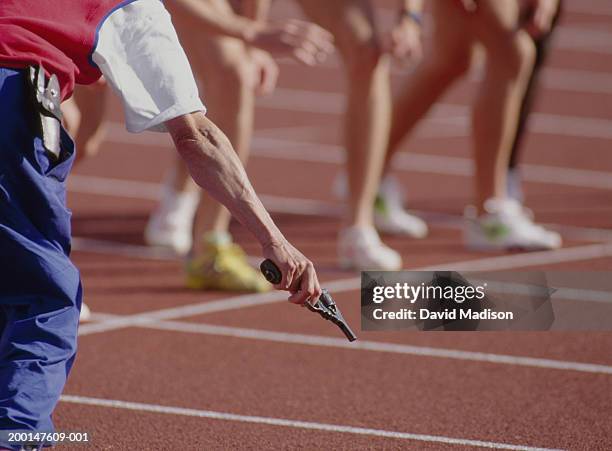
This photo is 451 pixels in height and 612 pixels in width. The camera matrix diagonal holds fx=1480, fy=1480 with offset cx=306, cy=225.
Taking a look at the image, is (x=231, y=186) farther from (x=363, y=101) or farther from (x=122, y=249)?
(x=122, y=249)

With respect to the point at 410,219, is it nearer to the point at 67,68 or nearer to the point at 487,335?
the point at 487,335

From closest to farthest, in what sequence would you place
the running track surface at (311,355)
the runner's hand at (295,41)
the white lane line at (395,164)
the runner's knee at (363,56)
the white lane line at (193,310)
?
1. the running track surface at (311,355)
2. the runner's hand at (295,41)
3. the white lane line at (193,310)
4. the runner's knee at (363,56)
5. the white lane line at (395,164)

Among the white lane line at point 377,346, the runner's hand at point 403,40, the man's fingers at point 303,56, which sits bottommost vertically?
the white lane line at point 377,346

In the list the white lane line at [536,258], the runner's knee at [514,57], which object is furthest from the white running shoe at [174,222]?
the runner's knee at [514,57]

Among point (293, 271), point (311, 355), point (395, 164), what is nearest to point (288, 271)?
point (293, 271)

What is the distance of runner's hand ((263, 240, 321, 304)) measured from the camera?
3.64m

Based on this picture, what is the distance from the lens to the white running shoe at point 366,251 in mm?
7531

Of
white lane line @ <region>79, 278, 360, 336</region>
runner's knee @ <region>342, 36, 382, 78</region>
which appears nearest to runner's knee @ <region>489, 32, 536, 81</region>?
runner's knee @ <region>342, 36, 382, 78</region>

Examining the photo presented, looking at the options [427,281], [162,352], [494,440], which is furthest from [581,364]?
[427,281]

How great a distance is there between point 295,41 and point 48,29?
6.78ft

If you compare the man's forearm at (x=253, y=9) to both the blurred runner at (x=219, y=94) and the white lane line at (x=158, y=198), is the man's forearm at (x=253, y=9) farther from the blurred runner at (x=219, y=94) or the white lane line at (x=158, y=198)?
the white lane line at (x=158, y=198)

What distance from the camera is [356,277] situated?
7613 millimetres

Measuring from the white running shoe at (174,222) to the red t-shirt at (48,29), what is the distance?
453 cm

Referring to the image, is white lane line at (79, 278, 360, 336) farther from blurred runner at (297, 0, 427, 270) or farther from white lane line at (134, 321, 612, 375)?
blurred runner at (297, 0, 427, 270)
